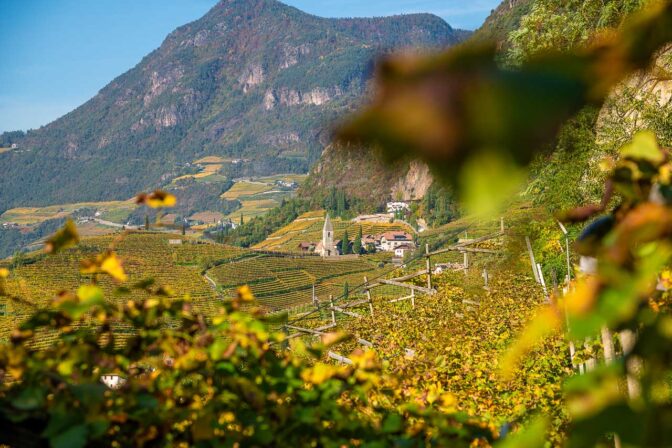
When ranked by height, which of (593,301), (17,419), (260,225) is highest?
(593,301)

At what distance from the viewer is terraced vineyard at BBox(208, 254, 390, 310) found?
142 feet

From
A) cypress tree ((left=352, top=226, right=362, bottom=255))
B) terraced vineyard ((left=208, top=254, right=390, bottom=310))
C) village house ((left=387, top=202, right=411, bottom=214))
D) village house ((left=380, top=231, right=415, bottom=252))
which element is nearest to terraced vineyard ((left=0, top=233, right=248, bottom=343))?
terraced vineyard ((left=208, top=254, right=390, bottom=310))

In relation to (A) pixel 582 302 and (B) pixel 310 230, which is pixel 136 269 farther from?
(A) pixel 582 302

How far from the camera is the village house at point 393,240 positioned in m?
68.6

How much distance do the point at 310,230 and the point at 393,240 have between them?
14.4 meters

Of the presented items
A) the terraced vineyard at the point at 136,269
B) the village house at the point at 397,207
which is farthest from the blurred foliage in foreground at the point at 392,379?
the village house at the point at 397,207

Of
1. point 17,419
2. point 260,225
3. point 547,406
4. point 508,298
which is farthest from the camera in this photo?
point 260,225

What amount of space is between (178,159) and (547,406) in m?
191

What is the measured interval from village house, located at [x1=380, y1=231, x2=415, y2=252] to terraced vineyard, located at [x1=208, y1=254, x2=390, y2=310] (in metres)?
11.0

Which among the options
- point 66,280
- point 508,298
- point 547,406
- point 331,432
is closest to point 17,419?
point 331,432

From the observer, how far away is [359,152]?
457mm

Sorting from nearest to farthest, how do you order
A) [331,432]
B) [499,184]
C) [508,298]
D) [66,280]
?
1. [499,184]
2. [331,432]
3. [508,298]
4. [66,280]

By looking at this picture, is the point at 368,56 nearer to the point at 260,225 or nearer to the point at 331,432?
the point at 331,432

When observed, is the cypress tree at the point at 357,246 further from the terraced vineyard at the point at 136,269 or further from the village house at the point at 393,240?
the terraced vineyard at the point at 136,269
